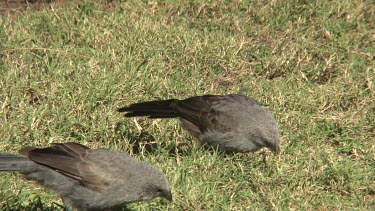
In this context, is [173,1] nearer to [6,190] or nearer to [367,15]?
[367,15]

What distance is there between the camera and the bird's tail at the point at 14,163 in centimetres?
602

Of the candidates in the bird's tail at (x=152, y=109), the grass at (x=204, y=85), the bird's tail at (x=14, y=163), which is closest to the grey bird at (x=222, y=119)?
the bird's tail at (x=152, y=109)

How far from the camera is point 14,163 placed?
6117 mm

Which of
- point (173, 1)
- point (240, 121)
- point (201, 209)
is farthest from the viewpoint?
point (173, 1)

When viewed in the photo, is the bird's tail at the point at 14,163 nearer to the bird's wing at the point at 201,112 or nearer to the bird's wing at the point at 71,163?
the bird's wing at the point at 71,163

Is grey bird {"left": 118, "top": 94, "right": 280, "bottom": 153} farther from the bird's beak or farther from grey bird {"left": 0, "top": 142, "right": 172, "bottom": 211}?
grey bird {"left": 0, "top": 142, "right": 172, "bottom": 211}

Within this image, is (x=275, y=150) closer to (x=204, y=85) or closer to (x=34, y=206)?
(x=204, y=85)

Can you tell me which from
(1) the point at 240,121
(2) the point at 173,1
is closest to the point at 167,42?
(2) the point at 173,1

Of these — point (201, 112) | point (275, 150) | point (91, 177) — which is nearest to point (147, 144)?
point (201, 112)

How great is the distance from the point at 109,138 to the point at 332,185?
251cm

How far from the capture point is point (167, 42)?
988 centimetres

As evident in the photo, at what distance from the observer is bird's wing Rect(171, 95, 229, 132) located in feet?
26.5

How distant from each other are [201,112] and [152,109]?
632 millimetres

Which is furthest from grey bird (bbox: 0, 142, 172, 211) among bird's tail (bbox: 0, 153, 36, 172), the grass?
the grass
